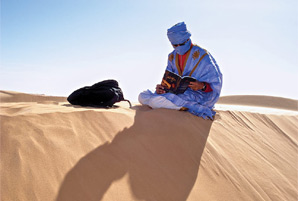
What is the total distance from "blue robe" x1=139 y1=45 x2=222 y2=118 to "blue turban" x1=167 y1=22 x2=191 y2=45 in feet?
0.96

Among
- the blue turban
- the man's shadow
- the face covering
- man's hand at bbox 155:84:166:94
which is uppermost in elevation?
the blue turban

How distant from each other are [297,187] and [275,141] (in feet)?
4.23

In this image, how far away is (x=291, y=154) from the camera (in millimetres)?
3623

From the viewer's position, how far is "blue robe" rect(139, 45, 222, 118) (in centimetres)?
345

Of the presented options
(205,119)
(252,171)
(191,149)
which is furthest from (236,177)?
(205,119)

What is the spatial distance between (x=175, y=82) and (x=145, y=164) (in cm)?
193

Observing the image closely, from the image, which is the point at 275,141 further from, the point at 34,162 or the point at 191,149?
the point at 34,162

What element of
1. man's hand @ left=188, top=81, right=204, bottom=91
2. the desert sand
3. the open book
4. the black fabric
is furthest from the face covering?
the black fabric

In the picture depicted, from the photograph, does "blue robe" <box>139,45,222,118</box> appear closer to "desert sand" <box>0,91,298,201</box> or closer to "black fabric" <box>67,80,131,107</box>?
"desert sand" <box>0,91,298,201</box>

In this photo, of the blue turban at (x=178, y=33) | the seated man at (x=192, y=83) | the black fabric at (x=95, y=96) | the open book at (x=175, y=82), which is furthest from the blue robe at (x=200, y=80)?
the black fabric at (x=95, y=96)

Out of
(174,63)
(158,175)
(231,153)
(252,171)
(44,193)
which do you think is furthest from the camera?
(174,63)

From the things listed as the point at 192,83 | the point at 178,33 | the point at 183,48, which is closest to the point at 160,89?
the point at 192,83

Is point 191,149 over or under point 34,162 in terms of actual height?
under

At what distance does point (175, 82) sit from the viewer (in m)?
3.54
